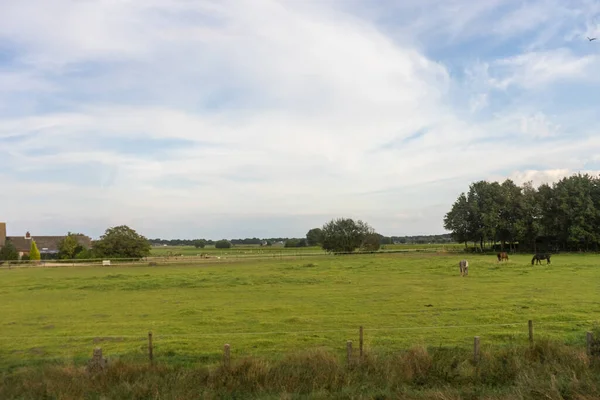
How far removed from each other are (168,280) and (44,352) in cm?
2116

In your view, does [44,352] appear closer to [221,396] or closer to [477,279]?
[221,396]

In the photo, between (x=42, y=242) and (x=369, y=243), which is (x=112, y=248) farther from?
(x=369, y=243)

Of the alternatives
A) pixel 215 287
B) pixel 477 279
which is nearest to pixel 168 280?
pixel 215 287

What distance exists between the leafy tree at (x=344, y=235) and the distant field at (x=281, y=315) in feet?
184

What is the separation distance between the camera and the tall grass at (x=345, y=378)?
8203 mm

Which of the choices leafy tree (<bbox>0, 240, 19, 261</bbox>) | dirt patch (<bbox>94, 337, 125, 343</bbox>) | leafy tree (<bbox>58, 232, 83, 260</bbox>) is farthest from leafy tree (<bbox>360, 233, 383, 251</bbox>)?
dirt patch (<bbox>94, 337, 125, 343</bbox>)

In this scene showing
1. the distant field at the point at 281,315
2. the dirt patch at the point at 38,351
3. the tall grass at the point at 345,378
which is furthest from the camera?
the distant field at the point at 281,315

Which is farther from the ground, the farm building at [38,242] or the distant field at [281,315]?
the farm building at [38,242]

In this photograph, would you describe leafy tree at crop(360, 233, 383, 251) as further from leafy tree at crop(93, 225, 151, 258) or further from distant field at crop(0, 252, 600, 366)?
distant field at crop(0, 252, 600, 366)

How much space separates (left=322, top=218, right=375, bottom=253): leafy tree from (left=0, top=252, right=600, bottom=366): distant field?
5608cm

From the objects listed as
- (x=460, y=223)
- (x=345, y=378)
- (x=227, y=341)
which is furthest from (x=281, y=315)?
(x=460, y=223)

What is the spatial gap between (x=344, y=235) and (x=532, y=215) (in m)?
34.5

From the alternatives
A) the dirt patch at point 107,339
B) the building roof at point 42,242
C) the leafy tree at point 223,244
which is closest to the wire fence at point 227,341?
the dirt patch at point 107,339

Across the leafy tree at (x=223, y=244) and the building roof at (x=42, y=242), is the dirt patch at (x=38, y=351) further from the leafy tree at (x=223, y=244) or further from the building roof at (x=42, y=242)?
the leafy tree at (x=223, y=244)
